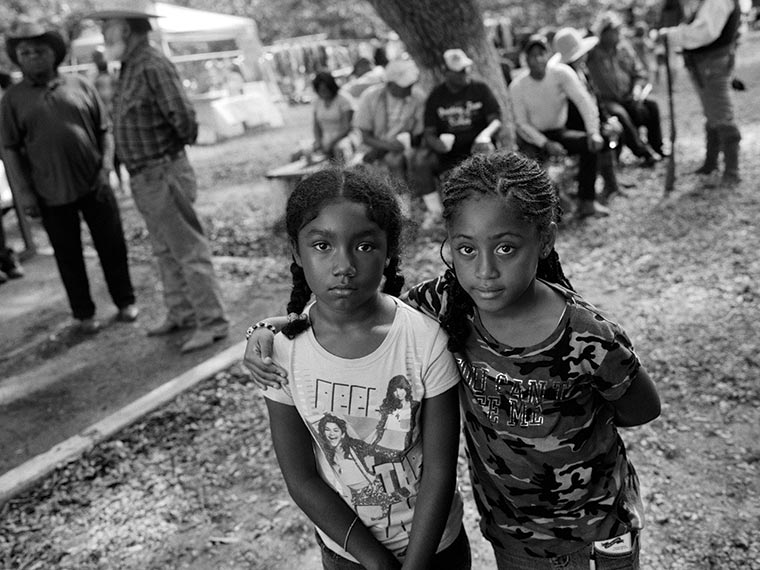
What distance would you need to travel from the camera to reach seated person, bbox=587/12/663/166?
7.69m

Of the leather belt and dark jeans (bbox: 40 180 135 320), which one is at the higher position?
the leather belt

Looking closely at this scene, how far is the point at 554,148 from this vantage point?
6.36m

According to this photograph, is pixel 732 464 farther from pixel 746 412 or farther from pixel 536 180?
pixel 536 180

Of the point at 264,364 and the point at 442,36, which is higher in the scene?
the point at 442,36

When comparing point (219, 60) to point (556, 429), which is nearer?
point (556, 429)

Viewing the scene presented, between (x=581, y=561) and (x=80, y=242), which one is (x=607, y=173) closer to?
(x=80, y=242)

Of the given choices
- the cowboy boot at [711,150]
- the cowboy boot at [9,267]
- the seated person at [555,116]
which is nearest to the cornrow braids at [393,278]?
the seated person at [555,116]

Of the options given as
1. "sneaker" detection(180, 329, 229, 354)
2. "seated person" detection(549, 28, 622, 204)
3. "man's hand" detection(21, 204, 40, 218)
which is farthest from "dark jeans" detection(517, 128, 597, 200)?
"man's hand" detection(21, 204, 40, 218)

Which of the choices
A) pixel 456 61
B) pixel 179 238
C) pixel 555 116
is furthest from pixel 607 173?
pixel 179 238

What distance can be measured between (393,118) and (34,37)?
11.5 ft

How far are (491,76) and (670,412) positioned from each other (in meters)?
4.44

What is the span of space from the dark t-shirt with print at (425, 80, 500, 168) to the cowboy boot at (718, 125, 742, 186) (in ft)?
6.85

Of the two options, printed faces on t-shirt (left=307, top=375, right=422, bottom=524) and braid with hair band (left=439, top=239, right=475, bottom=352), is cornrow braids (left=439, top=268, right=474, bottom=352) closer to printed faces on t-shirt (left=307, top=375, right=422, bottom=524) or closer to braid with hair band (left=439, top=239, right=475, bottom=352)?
braid with hair band (left=439, top=239, right=475, bottom=352)

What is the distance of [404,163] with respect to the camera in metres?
6.86
